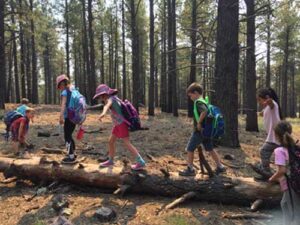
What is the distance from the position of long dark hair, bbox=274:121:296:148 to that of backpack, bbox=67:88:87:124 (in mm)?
3950

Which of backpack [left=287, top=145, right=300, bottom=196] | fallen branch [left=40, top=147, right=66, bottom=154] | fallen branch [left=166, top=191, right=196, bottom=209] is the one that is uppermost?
backpack [left=287, top=145, right=300, bottom=196]

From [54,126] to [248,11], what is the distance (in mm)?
9198

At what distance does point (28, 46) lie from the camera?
1374 inches

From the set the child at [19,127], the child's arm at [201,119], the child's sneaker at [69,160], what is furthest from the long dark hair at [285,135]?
the child at [19,127]

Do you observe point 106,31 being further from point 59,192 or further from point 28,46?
point 59,192

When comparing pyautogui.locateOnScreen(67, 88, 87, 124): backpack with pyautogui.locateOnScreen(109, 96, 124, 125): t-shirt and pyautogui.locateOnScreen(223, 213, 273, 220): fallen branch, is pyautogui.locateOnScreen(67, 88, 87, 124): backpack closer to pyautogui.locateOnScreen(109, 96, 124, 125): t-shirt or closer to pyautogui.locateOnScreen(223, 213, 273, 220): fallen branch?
pyautogui.locateOnScreen(109, 96, 124, 125): t-shirt

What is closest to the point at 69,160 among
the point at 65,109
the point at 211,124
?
the point at 65,109

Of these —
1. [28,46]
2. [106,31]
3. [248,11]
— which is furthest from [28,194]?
[106,31]

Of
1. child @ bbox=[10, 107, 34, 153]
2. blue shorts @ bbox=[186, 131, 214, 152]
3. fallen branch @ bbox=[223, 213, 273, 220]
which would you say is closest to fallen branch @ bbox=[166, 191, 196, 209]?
fallen branch @ bbox=[223, 213, 273, 220]

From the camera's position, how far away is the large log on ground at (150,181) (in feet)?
19.3

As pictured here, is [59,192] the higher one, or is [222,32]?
[222,32]

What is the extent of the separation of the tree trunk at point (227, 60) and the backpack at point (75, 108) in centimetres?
435

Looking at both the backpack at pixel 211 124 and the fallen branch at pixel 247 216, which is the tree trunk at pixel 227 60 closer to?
the backpack at pixel 211 124

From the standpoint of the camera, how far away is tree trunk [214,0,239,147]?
32.0 ft
